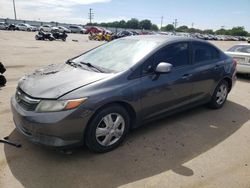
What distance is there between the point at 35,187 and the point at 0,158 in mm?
830

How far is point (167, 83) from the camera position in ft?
12.9

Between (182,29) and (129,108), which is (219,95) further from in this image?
(182,29)

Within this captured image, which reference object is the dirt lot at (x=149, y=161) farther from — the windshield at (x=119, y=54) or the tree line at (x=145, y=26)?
the tree line at (x=145, y=26)

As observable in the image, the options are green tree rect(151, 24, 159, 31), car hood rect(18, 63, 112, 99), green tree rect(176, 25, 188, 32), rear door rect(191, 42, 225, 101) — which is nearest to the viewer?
car hood rect(18, 63, 112, 99)

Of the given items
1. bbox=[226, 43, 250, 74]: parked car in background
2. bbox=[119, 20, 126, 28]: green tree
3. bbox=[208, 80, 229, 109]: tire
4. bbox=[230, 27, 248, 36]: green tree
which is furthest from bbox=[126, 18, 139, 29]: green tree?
bbox=[208, 80, 229, 109]: tire

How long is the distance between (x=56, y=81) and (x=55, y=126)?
70cm

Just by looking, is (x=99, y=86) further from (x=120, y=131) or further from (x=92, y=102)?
(x=120, y=131)

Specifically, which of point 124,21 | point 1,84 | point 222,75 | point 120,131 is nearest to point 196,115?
point 222,75

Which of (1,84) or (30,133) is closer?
(30,133)

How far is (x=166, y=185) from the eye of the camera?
2.82 meters

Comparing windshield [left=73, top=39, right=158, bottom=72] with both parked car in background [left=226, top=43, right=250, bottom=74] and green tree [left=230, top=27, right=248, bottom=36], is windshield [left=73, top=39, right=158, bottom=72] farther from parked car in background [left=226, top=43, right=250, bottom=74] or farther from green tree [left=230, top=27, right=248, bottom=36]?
green tree [left=230, top=27, right=248, bottom=36]

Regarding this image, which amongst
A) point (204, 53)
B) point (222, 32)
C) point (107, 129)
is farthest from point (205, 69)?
point (222, 32)

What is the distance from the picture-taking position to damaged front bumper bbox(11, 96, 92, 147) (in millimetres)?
2896

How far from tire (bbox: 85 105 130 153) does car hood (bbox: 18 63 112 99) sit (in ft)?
1.55
